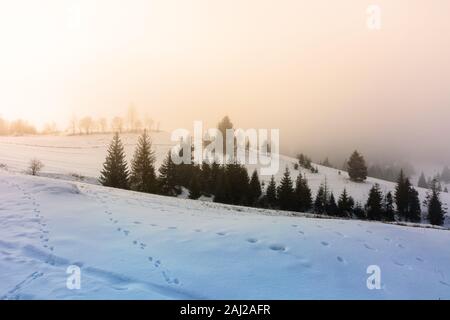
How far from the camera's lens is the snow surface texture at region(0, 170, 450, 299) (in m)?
8.20

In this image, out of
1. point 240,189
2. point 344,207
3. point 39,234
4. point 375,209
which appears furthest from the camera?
point 344,207

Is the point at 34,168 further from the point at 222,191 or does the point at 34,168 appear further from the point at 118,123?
the point at 118,123

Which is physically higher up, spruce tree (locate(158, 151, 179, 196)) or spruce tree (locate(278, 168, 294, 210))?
spruce tree (locate(158, 151, 179, 196))

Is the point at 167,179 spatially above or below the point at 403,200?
above

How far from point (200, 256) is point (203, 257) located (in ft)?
0.43

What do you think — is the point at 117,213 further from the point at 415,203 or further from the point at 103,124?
the point at 103,124

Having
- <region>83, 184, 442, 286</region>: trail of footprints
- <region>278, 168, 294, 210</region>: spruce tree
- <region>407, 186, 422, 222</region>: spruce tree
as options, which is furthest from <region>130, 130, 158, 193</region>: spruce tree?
<region>407, 186, 422, 222</region>: spruce tree

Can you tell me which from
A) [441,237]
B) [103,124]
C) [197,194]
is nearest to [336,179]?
[197,194]

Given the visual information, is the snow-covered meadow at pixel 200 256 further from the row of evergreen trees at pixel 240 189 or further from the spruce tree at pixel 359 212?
the spruce tree at pixel 359 212

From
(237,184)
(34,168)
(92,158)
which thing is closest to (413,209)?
(237,184)

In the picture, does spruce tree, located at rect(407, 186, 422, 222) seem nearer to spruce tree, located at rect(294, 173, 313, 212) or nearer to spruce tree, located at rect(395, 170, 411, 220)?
spruce tree, located at rect(395, 170, 411, 220)

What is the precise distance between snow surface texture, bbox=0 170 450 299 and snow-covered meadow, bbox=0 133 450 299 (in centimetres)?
3

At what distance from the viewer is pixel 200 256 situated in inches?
400

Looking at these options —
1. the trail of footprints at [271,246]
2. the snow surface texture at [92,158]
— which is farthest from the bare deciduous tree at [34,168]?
the trail of footprints at [271,246]
